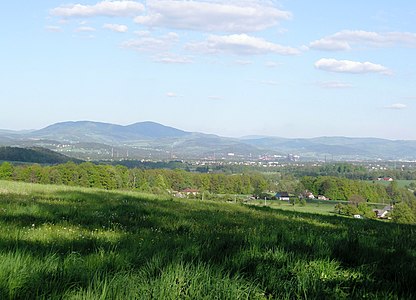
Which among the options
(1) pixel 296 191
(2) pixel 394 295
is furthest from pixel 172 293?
(1) pixel 296 191

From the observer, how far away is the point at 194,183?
98.2 m

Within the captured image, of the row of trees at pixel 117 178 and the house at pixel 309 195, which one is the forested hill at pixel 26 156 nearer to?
the row of trees at pixel 117 178

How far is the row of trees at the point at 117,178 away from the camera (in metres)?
71.7

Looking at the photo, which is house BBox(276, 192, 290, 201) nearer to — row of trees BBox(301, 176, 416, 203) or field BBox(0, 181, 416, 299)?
row of trees BBox(301, 176, 416, 203)


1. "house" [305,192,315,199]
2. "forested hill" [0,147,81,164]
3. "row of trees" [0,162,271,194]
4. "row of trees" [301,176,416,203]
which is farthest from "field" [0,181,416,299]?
"forested hill" [0,147,81,164]

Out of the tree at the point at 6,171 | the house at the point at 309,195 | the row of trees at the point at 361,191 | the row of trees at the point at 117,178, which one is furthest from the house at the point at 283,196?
the tree at the point at 6,171

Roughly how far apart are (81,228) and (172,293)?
487 cm

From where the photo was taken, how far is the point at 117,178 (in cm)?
7325

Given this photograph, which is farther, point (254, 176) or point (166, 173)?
point (254, 176)

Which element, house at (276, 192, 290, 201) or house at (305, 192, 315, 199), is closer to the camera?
house at (276, 192, 290, 201)

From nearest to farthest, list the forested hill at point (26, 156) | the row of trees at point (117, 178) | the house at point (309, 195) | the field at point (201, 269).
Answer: the field at point (201, 269) → the row of trees at point (117, 178) → the house at point (309, 195) → the forested hill at point (26, 156)

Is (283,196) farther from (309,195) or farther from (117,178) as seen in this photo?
(117,178)

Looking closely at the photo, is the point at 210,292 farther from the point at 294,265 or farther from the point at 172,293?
the point at 294,265

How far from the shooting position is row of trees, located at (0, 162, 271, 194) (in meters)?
71.7
